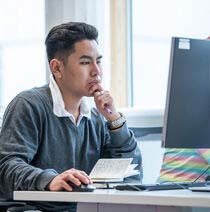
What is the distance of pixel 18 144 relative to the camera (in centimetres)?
174

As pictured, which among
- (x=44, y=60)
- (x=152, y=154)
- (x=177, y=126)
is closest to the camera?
(x=177, y=126)

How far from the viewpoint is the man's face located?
76.8 inches

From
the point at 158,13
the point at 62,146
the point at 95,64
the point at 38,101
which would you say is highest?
the point at 158,13

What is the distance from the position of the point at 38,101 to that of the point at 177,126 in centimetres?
72

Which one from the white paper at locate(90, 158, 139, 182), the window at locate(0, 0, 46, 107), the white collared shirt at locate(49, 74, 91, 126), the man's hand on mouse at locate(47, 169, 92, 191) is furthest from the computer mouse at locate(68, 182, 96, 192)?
the window at locate(0, 0, 46, 107)

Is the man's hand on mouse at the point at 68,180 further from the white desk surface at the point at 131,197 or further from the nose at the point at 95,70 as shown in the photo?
the nose at the point at 95,70

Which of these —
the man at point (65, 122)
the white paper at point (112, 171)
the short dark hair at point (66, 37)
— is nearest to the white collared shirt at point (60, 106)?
the man at point (65, 122)

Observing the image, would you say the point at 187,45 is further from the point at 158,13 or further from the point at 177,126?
→ the point at 158,13

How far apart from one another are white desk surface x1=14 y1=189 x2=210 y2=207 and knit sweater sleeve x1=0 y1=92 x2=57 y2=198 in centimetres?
23

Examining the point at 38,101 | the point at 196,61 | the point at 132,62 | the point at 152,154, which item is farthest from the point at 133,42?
the point at 196,61

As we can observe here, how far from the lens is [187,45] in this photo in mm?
1303

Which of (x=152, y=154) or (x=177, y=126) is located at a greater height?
(x=177, y=126)

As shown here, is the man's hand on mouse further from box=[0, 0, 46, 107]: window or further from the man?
box=[0, 0, 46, 107]: window

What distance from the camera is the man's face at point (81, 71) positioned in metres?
1.95
